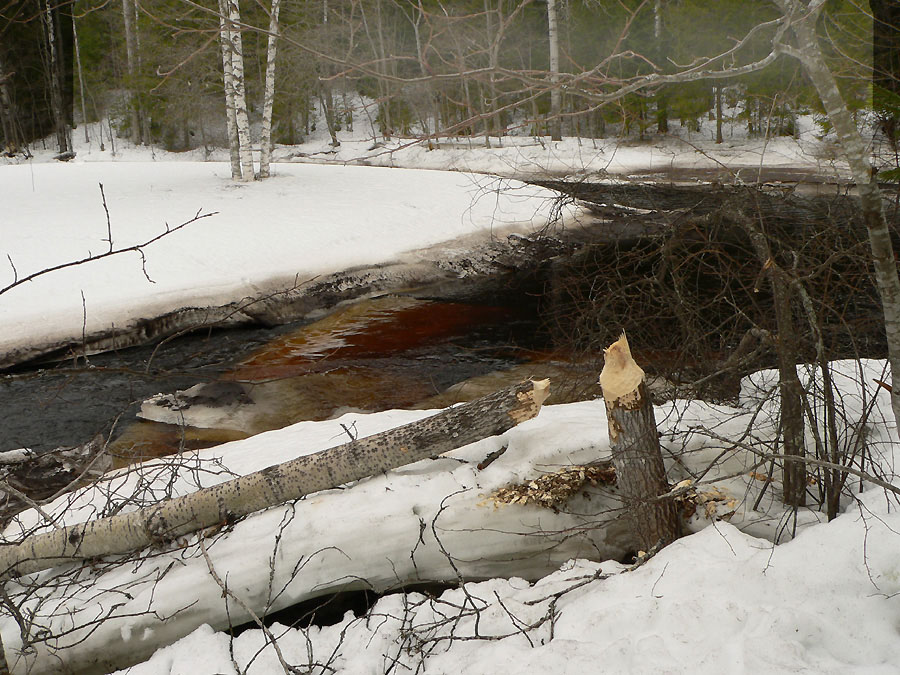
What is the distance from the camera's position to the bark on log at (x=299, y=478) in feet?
11.9

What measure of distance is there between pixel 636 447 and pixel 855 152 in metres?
1.61

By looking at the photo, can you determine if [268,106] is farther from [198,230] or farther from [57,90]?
[57,90]

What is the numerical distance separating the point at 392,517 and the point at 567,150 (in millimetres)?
22795

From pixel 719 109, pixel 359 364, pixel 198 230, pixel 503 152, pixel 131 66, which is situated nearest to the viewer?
pixel 359 364

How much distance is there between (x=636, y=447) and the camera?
10.7 feet

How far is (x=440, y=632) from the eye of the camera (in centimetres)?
309

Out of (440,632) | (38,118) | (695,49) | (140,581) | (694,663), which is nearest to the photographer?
(694,663)

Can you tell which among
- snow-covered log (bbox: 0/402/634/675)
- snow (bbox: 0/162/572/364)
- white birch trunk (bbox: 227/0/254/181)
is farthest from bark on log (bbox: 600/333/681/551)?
white birch trunk (bbox: 227/0/254/181)

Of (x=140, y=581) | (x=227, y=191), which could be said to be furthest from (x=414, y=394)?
(x=227, y=191)

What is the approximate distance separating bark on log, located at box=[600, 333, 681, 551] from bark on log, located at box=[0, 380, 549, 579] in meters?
0.51

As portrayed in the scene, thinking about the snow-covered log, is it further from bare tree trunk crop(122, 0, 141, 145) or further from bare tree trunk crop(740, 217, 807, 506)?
bare tree trunk crop(122, 0, 141, 145)

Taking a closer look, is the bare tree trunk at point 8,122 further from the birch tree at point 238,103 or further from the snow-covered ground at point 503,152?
the birch tree at point 238,103

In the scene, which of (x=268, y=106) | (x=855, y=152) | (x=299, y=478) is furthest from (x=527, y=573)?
(x=268, y=106)

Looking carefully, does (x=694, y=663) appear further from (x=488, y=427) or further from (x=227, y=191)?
(x=227, y=191)
